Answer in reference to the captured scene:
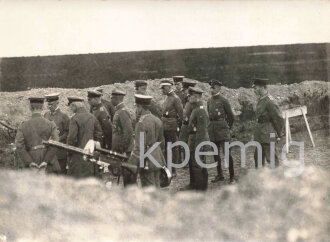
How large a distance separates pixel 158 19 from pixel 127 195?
69.2 inches

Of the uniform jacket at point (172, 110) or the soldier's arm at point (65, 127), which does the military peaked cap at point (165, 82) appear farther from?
the soldier's arm at point (65, 127)

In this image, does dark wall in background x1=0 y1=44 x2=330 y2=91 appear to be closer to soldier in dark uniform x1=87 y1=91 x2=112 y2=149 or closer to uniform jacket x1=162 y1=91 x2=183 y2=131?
soldier in dark uniform x1=87 y1=91 x2=112 y2=149

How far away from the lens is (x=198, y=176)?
4.27 m

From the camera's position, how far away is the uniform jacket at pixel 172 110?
181 inches

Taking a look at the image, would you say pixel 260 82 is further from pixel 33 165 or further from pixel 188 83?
pixel 33 165

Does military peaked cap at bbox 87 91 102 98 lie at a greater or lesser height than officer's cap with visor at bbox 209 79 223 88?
lesser

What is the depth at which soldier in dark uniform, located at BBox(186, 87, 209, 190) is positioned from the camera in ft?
14.0

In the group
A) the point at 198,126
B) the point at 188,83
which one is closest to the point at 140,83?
the point at 188,83

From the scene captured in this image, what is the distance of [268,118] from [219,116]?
0.50m

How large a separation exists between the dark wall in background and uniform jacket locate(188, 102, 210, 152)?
33cm

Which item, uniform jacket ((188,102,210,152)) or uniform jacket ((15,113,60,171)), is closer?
uniform jacket ((15,113,60,171))

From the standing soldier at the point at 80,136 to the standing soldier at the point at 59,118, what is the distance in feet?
0.40

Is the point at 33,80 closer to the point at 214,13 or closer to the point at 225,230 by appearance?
the point at 214,13

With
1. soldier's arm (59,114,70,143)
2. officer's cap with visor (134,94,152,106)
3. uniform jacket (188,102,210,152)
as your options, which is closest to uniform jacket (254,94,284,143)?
uniform jacket (188,102,210,152)
